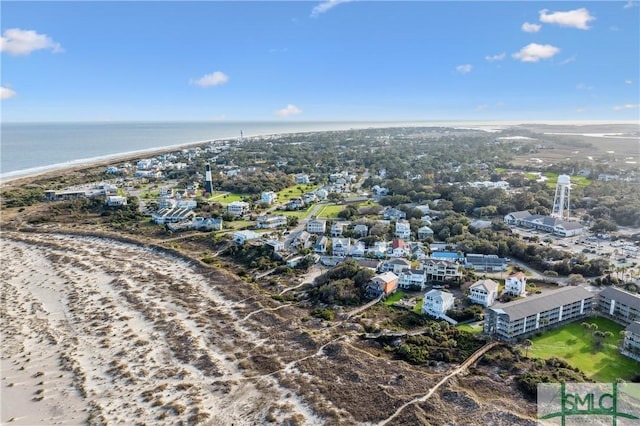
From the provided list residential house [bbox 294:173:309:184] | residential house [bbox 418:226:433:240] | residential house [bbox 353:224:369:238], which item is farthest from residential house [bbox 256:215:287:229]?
residential house [bbox 294:173:309:184]

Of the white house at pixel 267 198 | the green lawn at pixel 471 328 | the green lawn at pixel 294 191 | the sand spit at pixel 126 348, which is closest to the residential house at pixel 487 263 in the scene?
the green lawn at pixel 471 328

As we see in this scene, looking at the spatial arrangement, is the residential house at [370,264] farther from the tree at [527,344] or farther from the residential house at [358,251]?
the tree at [527,344]

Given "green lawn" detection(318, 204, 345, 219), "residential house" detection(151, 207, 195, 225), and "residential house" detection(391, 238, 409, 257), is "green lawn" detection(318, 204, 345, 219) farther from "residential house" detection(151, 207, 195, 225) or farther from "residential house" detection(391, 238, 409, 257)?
"residential house" detection(151, 207, 195, 225)

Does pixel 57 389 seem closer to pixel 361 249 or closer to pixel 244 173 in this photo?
pixel 361 249

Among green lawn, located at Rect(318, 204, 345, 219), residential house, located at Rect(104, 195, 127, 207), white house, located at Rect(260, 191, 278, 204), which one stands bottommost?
green lawn, located at Rect(318, 204, 345, 219)

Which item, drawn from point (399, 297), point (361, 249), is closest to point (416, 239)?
point (361, 249)

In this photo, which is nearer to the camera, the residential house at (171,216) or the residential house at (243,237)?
the residential house at (243,237)
